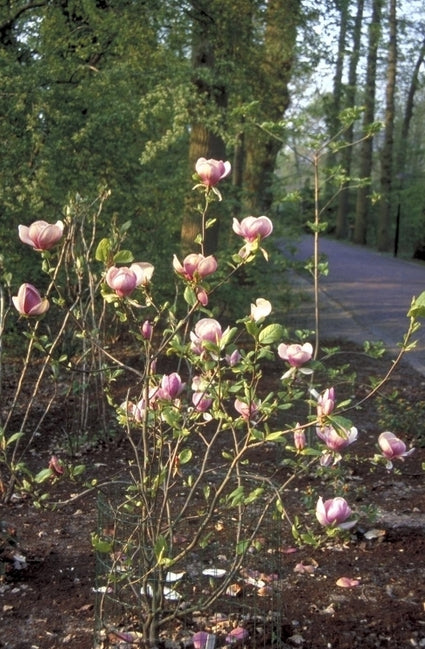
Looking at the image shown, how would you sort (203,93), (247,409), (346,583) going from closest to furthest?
(247,409)
(346,583)
(203,93)

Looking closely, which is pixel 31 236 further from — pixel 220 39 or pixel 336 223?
pixel 336 223

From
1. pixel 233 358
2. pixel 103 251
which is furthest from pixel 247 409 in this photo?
pixel 103 251

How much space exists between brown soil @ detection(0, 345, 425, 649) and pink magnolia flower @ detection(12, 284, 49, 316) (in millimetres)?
1144

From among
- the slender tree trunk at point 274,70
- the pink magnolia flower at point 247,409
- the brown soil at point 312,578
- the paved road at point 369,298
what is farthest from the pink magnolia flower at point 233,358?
the slender tree trunk at point 274,70

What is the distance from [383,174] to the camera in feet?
107

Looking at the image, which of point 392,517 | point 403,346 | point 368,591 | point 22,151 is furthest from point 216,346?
point 22,151

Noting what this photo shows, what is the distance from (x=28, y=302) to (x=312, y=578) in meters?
1.75

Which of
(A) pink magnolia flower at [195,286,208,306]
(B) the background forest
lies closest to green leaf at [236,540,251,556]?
(A) pink magnolia flower at [195,286,208,306]

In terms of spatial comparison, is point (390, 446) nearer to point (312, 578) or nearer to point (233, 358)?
point (233, 358)

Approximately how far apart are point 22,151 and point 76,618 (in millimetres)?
5596

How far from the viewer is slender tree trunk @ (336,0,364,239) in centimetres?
1359

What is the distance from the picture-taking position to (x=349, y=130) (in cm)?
2748

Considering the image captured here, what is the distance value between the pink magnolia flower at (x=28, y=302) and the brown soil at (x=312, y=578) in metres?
1.14

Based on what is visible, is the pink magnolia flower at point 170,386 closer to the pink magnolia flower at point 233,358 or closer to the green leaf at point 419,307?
the pink magnolia flower at point 233,358
